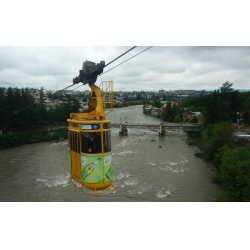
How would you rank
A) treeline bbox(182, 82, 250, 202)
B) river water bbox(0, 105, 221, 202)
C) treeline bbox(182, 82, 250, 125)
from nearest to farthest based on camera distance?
treeline bbox(182, 82, 250, 202) < river water bbox(0, 105, 221, 202) < treeline bbox(182, 82, 250, 125)

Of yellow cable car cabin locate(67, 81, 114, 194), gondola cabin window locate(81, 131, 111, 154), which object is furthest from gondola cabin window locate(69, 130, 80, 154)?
gondola cabin window locate(81, 131, 111, 154)

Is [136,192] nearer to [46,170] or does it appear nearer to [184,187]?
[184,187]

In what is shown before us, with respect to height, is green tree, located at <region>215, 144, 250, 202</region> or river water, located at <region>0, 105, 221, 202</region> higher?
green tree, located at <region>215, 144, 250, 202</region>

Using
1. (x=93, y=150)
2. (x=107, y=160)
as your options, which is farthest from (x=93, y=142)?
(x=107, y=160)

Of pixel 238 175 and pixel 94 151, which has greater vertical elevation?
pixel 94 151

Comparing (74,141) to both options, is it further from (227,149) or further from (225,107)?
(225,107)

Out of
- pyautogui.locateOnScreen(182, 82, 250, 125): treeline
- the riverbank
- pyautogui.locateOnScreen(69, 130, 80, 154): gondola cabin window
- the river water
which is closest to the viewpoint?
pyautogui.locateOnScreen(69, 130, 80, 154): gondola cabin window

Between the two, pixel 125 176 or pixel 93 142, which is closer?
pixel 93 142

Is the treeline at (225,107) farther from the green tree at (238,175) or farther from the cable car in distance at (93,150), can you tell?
the cable car in distance at (93,150)

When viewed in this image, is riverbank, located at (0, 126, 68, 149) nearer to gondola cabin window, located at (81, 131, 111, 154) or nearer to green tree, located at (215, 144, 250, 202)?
gondola cabin window, located at (81, 131, 111, 154)
